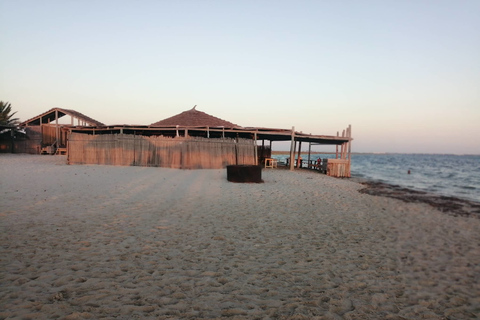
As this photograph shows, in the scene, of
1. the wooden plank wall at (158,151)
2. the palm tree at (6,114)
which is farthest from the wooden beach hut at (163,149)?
the palm tree at (6,114)

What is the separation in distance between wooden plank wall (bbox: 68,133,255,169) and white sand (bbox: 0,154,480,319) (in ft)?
27.1

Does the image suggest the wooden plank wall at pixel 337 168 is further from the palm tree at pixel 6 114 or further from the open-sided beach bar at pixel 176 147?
the palm tree at pixel 6 114

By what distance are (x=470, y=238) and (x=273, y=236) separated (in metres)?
4.41

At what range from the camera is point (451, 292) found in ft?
11.0

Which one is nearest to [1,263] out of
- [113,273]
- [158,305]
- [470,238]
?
[113,273]

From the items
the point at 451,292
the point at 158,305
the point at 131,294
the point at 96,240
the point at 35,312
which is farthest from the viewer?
the point at 96,240

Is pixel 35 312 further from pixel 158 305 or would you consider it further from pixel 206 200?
pixel 206 200

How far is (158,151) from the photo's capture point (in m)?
16.1

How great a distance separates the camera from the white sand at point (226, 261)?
2762mm

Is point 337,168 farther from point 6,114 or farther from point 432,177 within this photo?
point 6,114

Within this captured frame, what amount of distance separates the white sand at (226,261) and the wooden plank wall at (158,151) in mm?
8271

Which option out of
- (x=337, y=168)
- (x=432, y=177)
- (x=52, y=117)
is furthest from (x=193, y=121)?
(x=432, y=177)

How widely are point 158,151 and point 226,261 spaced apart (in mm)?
13179

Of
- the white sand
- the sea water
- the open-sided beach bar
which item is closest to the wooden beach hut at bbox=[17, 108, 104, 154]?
the open-sided beach bar
